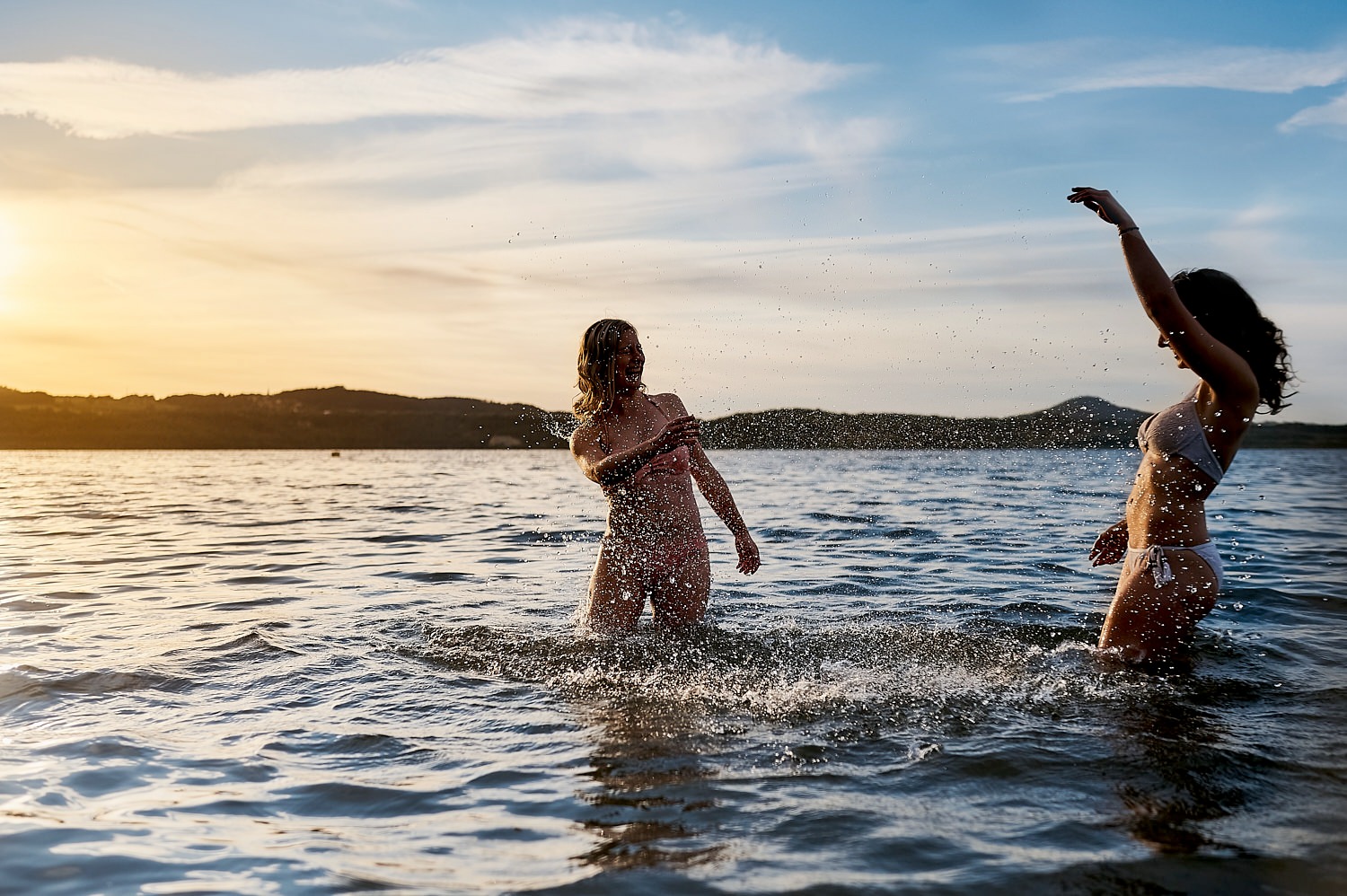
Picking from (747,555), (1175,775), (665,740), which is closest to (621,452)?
(747,555)

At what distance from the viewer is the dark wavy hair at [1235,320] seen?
193 inches

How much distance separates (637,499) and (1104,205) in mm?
3579

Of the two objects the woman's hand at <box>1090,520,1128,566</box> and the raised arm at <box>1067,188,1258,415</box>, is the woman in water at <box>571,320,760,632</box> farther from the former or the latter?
the raised arm at <box>1067,188,1258,415</box>

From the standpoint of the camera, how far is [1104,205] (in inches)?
185

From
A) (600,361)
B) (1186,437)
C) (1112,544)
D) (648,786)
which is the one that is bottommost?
(648,786)

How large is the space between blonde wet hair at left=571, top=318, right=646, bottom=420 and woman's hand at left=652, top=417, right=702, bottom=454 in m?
0.88

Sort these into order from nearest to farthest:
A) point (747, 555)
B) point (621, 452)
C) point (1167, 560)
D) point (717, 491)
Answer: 1. point (1167, 560)
2. point (621, 452)
3. point (747, 555)
4. point (717, 491)

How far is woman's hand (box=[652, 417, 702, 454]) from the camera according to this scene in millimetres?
6074

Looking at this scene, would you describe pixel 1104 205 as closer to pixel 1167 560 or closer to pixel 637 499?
pixel 1167 560

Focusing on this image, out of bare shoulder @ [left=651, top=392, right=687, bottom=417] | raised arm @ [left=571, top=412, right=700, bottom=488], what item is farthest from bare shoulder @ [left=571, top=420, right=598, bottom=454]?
bare shoulder @ [left=651, top=392, right=687, bottom=417]

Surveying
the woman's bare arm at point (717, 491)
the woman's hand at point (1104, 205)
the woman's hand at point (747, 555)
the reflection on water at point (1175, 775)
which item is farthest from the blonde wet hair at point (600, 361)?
the reflection on water at point (1175, 775)

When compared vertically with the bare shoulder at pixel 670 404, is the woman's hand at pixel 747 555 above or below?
below

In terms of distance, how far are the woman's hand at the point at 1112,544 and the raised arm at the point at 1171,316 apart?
157 cm

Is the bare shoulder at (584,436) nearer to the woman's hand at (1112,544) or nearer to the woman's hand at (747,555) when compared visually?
the woman's hand at (747,555)
